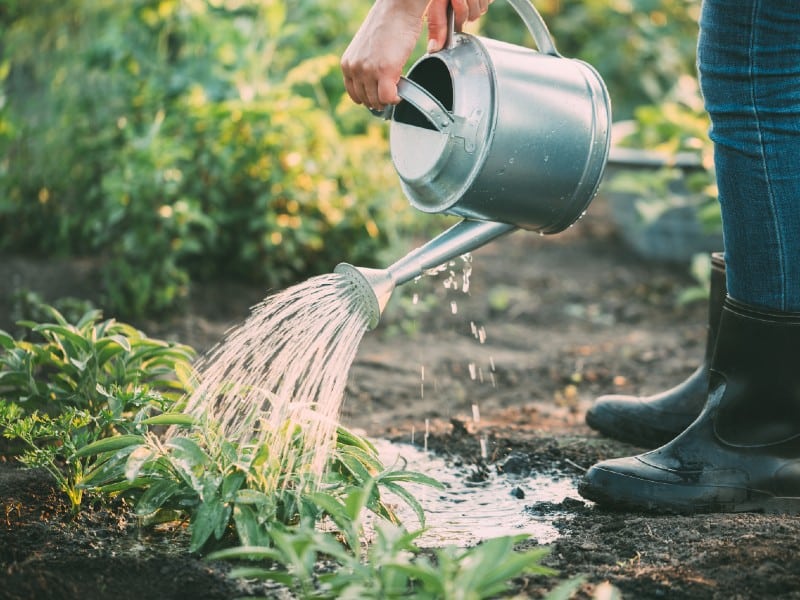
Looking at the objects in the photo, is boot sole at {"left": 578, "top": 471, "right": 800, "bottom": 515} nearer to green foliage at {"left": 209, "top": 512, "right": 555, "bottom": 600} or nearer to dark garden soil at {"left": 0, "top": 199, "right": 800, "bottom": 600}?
dark garden soil at {"left": 0, "top": 199, "right": 800, "bottom": 600}

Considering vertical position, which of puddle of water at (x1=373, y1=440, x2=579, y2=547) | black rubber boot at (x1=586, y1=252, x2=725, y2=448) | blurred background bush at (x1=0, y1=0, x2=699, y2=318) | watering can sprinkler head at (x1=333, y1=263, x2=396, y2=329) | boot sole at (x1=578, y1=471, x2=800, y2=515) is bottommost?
puddle of water at (x1=373, y1=440, x2=579, y2=547)

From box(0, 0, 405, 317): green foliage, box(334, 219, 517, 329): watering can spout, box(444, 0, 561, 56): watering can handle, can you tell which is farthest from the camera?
box(0, 0, 405, 317): green foliage

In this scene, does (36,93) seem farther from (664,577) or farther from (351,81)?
(664,577)

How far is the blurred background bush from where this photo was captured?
3.37 metres

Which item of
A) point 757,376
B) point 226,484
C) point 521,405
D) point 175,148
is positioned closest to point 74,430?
point 226,484

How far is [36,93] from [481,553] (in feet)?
9.41

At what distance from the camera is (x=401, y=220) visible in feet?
13.2

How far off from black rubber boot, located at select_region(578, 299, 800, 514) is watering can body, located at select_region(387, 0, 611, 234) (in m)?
0.43

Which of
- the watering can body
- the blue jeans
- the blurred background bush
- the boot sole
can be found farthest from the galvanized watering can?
the blurred background bush

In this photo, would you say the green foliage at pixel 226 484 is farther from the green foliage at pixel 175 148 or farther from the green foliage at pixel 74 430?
the green foliage at pixel 175 148

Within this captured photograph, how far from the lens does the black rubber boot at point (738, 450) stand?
200 centimetres

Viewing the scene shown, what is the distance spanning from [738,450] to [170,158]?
2006mm

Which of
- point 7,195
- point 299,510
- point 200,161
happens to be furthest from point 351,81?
point 7,195

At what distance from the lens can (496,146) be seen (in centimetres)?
188
